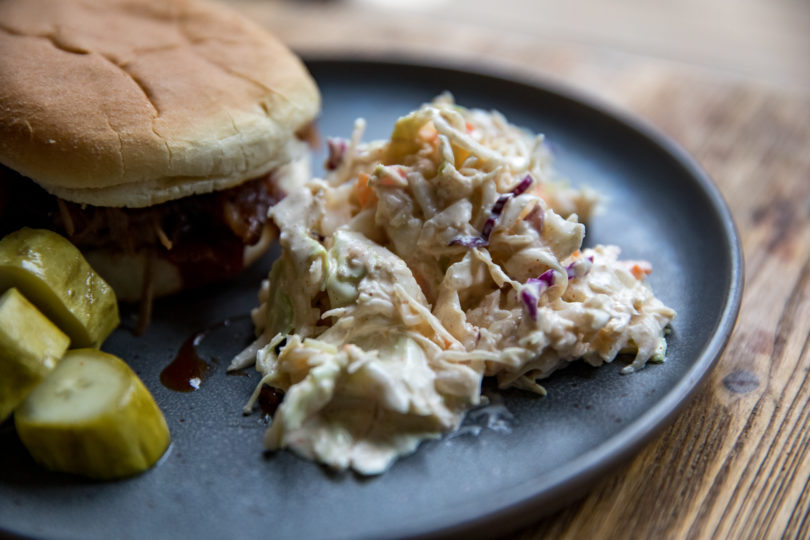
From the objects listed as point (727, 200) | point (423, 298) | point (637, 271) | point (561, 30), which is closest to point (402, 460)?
point (423, 298)

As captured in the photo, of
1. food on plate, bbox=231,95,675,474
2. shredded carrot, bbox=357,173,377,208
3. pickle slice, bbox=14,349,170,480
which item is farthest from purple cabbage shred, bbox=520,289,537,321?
pickle slice, bbox=14,349,170,480

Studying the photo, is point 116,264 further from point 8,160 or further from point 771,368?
point 771,368

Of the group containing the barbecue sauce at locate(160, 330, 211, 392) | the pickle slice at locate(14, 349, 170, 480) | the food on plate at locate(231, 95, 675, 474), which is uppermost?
the food on plate at locate(231, 95, 675, 474)

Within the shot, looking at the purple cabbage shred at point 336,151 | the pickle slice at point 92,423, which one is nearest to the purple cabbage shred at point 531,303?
the purple cabbage shred at point 336,151

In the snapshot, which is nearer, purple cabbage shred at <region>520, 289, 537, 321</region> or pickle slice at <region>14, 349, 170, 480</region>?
pickle slice at <region>14, 349, 170, 480</region>

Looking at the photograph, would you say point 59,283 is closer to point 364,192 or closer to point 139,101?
point 139,101

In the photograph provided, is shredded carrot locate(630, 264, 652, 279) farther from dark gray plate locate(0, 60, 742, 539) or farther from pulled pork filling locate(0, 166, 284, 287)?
pulled pork filling locate(0, 166, 284, 287)

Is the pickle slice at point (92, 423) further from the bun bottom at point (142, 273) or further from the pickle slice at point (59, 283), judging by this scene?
the bun bottom at point (142, 273)
